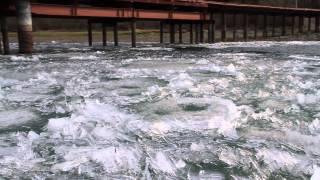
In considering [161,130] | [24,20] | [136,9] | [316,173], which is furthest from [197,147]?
[136,9]

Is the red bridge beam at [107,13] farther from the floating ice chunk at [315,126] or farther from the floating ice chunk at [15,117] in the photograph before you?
the floating ice chunk at [315,126]

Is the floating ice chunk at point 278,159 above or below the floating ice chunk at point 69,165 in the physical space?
below

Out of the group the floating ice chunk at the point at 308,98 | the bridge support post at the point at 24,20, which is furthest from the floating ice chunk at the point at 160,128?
the bridge support post at the point at 24,20

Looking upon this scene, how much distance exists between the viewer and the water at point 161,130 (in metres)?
5.10

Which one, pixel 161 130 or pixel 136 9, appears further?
pixel 136 9

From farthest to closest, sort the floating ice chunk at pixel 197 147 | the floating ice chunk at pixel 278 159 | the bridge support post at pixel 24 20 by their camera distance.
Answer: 1. the bridge support post at pixel 24 20
2. the floating ice chunk at pixel 197 147
3. the floating ice chunk at pixel 278 159

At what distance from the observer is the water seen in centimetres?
510

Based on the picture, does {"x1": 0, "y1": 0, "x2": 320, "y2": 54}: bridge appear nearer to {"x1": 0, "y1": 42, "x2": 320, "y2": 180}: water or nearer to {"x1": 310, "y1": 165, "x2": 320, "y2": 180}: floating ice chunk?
{"x1": 0, "y1": 42, "x2": 320, "y2": 180}: water

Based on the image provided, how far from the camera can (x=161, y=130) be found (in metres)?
6.68

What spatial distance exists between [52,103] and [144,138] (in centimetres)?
341

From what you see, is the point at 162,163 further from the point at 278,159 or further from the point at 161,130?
the point at 161,130

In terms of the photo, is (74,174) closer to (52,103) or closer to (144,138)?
(144,138)

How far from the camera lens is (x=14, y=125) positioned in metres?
7.18

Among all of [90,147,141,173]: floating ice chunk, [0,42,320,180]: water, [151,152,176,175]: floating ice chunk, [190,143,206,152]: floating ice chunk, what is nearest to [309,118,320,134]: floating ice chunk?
[0,42,320,180]: water
